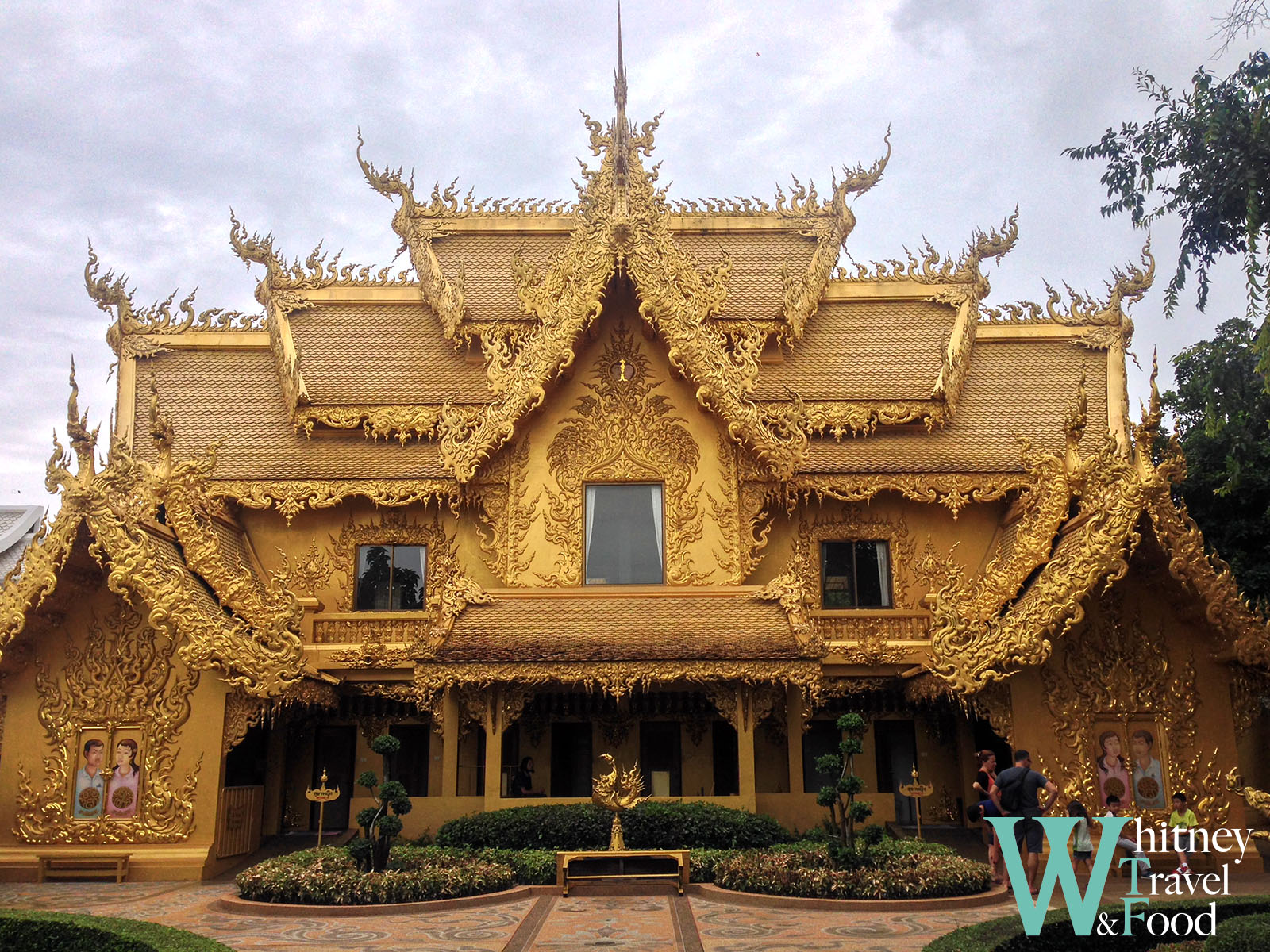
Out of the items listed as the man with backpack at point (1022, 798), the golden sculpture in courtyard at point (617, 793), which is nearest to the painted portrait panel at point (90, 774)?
the golden sculpture in courtyard at point (617, 793)

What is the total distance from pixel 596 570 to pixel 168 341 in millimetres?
7448

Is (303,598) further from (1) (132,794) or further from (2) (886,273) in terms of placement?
(2) (886,273)

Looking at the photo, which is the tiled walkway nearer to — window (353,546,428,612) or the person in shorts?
the person in shorts

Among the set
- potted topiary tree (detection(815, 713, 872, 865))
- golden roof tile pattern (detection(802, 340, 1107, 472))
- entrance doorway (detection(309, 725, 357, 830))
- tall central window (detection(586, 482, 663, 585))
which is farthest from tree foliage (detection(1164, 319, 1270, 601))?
entrance doorway (detection(309, 725, 357, 830))

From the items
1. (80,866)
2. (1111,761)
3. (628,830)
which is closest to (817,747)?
(1111,761)

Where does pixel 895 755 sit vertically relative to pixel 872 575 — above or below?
below

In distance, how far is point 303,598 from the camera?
561 inches

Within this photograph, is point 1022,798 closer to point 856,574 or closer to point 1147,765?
point 1147,765

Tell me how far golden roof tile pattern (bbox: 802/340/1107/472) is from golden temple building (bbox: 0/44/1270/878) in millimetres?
63

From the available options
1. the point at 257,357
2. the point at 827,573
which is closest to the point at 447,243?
the point at 257,357

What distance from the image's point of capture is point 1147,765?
1192cm

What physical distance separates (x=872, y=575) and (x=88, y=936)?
10339 millimetres

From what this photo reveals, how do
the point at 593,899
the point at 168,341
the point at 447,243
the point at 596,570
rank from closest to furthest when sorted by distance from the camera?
the point at 593,899 → the point at 596,570 → the point at 168,341 → the point at 447,243

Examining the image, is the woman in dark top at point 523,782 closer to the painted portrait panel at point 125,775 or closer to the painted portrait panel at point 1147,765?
the painted portrait panel at point 125,775
